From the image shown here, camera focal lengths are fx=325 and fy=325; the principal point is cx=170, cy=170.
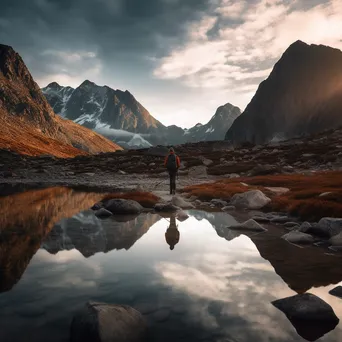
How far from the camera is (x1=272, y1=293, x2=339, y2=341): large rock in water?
462cm

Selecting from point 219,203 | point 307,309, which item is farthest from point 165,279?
point 219,203

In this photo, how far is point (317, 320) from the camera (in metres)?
4.92

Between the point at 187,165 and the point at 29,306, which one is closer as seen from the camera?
the point at 29,306

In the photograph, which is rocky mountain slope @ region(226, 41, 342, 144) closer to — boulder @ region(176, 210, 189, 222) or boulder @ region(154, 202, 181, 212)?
boulder @ region(154, 202, 181, 212)

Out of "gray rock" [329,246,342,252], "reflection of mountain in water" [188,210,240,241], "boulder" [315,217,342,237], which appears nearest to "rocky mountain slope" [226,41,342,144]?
"reflection of mountain in water" [188,210,240,241]

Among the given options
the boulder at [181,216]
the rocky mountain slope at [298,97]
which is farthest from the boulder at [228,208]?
the rocky mountain slope at [298,97]

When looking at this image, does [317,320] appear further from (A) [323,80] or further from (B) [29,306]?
(A) [323,80]

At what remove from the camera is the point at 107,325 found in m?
4.21

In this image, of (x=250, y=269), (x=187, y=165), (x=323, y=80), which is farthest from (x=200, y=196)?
(x=323, y=80)

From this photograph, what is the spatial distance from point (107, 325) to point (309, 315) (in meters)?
3.03

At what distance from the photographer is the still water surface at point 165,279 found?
15.1ft

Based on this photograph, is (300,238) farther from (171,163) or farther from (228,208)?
(171,163)

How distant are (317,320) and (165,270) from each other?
329cm

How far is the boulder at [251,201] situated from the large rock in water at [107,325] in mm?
15011
